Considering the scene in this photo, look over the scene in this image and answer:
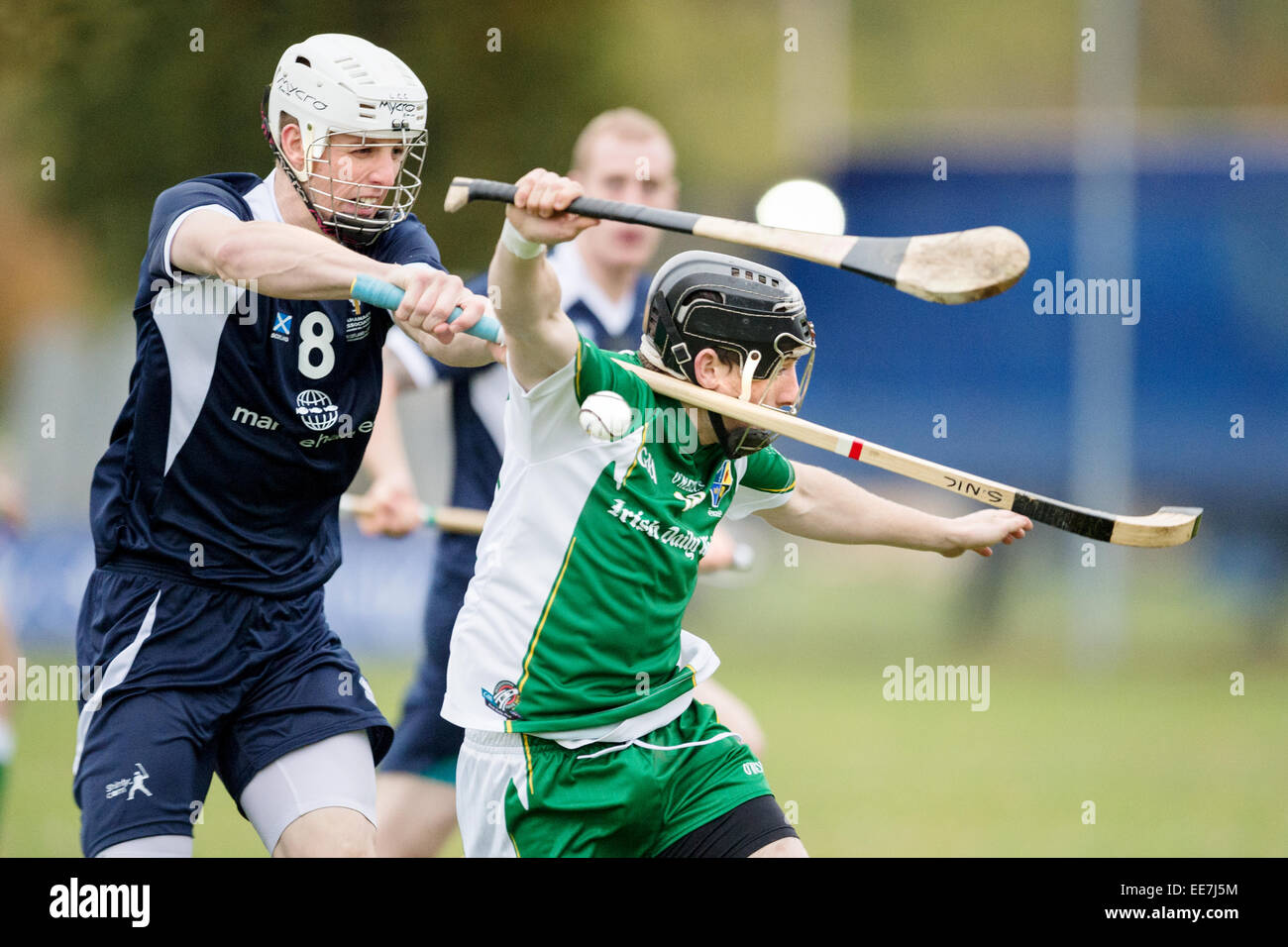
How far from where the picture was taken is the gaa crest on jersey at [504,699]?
11.9 feet

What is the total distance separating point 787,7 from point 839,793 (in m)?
11.0

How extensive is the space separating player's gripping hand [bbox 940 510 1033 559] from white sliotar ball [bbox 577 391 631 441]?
1.20 meters

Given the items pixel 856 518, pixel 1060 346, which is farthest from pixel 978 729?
pixel 856 518

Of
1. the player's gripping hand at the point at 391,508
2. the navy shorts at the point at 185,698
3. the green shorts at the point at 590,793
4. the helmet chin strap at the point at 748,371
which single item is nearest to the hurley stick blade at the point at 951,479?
the helmet chin strap at the point at 748,371

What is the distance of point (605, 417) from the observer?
3.28 metres

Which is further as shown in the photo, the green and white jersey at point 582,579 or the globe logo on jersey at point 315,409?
the globe logo on jersey at point 315,409

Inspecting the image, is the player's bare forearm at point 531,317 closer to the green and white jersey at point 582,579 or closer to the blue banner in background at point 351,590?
the green and white jersey at point 582,579

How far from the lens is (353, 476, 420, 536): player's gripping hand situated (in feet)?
18.7

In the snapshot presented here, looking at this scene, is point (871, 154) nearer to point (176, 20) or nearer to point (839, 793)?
point (176, 20)

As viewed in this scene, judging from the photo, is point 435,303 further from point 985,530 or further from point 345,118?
point 985,530

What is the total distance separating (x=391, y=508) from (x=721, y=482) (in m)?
2.13

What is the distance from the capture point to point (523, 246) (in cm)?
327

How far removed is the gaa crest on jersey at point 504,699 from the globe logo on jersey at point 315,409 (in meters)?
0.75

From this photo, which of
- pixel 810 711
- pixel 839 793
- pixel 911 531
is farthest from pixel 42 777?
pixel 911 531
